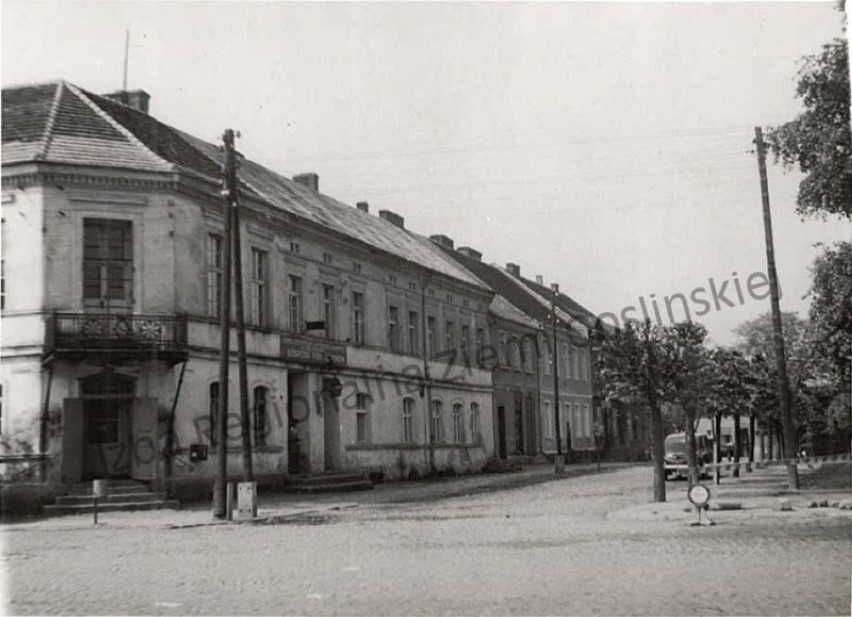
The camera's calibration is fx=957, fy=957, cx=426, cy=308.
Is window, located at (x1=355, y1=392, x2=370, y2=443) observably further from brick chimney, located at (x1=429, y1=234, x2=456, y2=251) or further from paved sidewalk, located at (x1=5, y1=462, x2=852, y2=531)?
brick chimney, located at (x1=429, y1=234, x2=456, y2=251)

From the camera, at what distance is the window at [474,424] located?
40.2 metres

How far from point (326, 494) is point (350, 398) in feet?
16.5

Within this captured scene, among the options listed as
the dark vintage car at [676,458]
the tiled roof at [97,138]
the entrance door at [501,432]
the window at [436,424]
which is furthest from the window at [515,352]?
the tiled roof at [97,138]

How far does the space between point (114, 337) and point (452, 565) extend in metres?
11.9

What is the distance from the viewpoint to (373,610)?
8.63 meters

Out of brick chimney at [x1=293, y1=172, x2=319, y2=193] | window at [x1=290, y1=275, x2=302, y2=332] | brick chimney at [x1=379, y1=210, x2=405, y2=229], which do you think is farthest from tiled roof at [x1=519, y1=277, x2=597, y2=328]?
window at [x1=290, y1=275, x2=302, y2=332]

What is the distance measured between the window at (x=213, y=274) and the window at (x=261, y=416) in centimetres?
292

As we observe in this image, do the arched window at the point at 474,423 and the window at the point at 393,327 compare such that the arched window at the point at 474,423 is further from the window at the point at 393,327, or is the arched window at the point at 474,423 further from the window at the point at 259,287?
the window at the point at 259,287

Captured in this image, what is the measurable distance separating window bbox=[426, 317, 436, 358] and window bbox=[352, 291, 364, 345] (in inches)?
216

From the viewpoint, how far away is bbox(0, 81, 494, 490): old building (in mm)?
20609

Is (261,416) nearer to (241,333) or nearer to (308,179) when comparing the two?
(241,333)

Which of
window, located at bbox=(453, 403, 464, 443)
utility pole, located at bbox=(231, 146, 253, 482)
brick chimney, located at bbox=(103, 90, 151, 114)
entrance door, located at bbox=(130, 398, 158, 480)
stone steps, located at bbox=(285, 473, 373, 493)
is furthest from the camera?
window, located at bbox=(453, 403, 464, 443)

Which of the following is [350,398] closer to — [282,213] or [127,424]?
[282,213]

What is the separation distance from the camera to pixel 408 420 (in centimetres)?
3462
